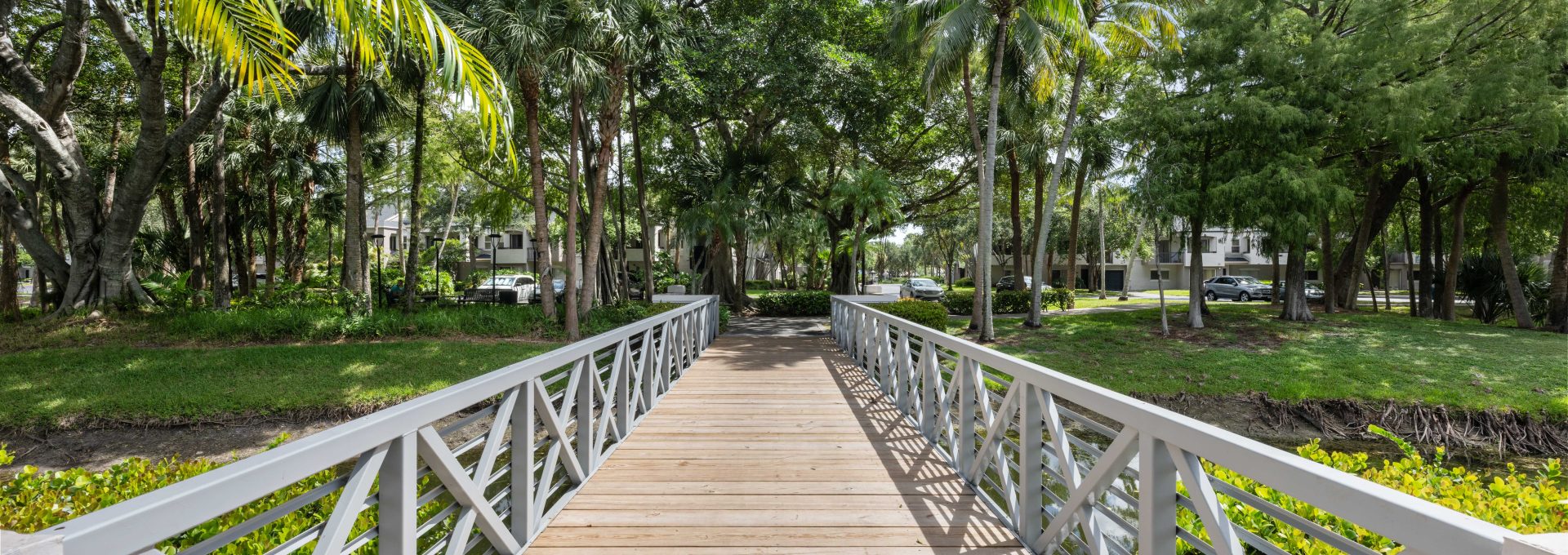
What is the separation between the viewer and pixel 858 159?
57.0 feet

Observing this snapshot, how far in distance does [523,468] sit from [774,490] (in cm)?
148

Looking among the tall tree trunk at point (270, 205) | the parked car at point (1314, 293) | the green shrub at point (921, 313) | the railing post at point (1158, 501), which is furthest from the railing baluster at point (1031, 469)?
the parked car at point (1314, 293)

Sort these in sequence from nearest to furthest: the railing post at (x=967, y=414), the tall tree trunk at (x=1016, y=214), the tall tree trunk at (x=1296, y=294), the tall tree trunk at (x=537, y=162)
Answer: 1. the railing post at (x=967, y=414)
2. the tall tree trunk at (x=537, y=162)
3. the tall tree trunk at (x=1296, y=294)
4. the tall tree trunk at (x=1016, y=214)

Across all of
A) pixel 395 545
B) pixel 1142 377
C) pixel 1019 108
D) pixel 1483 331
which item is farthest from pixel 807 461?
pixel 1483 331

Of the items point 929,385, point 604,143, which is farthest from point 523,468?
point 604,143

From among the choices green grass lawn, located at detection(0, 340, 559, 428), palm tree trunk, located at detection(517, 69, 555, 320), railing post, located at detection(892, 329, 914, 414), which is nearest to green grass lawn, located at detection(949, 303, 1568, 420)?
railing post, located at detection(892, 329, 914, 414)

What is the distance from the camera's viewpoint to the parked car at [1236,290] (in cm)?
3125

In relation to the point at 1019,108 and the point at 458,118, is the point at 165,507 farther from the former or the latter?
the point at 458,118

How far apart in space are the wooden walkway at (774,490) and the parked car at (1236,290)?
32.5 metres

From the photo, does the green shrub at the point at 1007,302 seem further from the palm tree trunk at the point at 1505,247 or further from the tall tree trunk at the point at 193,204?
the tall tree trunk at the point at 193,204

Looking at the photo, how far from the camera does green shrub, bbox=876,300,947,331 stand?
1304 cm

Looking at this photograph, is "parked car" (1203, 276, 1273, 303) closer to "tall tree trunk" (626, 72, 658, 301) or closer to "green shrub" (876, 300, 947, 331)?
"green shrub" (876, 300, 947, 331)

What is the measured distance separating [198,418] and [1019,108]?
50.5 feet

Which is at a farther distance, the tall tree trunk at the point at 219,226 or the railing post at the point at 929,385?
the tall tree trunk at the point at 219,226
